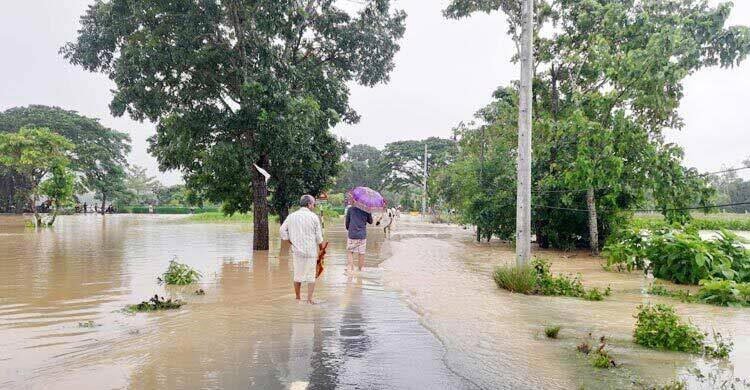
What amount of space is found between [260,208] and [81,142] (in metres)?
46.2

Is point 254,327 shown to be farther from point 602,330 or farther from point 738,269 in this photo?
point 738,269

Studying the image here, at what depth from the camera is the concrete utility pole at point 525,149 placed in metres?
9.66

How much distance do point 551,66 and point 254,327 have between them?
15117 millimetres

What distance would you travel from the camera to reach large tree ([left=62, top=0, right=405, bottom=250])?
573 inches

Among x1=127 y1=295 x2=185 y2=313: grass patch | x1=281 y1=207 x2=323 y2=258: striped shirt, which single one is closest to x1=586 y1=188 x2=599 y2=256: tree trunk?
x1=281 y1=207 x2=323 y2=258: striped shirt

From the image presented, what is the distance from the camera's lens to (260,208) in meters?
17.1

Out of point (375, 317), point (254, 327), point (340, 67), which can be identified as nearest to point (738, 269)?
point (375, 317)

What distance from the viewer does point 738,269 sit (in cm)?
1048

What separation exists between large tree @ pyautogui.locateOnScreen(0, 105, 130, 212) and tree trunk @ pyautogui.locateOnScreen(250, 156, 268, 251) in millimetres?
39639

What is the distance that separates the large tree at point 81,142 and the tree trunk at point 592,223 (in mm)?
47360

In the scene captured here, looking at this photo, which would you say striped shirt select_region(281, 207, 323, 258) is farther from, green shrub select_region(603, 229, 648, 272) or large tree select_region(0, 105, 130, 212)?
large tree select_region(0, 105, 130, 212)

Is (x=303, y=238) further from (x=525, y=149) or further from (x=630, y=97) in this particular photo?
(x=630, y=97)

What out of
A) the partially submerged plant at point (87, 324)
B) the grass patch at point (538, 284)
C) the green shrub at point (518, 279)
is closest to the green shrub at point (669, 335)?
the grass patch at point (538, 284)

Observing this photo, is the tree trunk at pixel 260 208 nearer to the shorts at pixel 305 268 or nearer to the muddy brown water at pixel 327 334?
the muddy brown water at pixel 327 334
